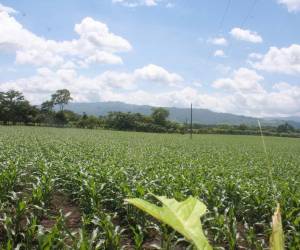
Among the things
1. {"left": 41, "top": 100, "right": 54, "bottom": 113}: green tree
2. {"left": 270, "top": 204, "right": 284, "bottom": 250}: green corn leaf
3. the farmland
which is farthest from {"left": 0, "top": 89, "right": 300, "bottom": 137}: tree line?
{"left": 270, "top": 204, "right": 284, "bottom": 250}: green corn leaf

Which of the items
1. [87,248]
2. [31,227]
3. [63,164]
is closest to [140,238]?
[87,248]

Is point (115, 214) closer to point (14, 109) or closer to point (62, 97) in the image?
point (14, 109)

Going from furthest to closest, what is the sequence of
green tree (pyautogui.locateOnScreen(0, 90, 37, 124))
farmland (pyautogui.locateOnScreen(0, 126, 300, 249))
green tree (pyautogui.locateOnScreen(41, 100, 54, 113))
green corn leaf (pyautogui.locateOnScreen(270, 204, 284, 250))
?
green tree (pyautogui.locateOnScreen(41, 100, 54, 113)), green tree (pyautogui.locateOnScreen(0, 90, 37, 124)), farmland (pyautogui.locateOnScreen(0, 126, 300, 249)), green corn leaf (pyautogui.locateOnScreen(270, 204, 284, 250))

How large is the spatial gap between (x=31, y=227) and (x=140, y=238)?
1.70m

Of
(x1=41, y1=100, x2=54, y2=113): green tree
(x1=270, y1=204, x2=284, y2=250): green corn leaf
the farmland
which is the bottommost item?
the farmland

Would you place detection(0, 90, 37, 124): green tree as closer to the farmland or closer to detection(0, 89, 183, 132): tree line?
detection(0, 89, 183, 132): tree line

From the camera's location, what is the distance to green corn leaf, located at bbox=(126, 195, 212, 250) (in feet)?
1.45

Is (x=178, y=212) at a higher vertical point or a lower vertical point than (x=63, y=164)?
higher

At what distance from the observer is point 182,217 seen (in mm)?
448

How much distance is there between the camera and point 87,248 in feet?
16.7

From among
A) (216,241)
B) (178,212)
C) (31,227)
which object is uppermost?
(178,212)

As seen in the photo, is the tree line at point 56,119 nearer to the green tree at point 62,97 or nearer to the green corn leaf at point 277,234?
the green tree at point 62,97

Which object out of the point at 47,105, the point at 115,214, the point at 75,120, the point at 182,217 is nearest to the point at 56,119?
the point at 75,120

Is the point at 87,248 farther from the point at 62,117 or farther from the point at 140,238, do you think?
the point at 62,117
